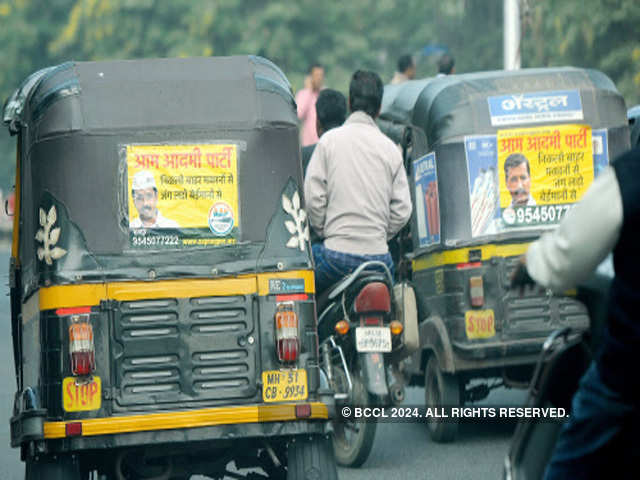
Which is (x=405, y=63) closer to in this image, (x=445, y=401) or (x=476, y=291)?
(x=476, y=291)

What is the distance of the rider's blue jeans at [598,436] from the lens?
3.81 m

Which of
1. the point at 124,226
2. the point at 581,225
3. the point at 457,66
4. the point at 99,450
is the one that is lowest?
the point at 99,450

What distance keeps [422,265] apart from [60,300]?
387cm

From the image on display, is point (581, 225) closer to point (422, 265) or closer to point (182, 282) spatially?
point (182, 282)

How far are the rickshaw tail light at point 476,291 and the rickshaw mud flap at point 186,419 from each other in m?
2.74

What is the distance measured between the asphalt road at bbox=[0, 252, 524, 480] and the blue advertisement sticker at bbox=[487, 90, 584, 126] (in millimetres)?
2083

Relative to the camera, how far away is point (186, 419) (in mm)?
6508

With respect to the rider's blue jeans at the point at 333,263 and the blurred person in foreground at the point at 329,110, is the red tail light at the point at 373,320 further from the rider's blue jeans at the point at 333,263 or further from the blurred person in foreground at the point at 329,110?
the blurred person in foreground at the point at 329,110

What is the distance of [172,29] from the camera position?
108 feet

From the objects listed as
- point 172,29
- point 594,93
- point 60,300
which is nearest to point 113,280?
point 60,300

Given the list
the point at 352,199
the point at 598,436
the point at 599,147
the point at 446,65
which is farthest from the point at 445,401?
the point at 446,65

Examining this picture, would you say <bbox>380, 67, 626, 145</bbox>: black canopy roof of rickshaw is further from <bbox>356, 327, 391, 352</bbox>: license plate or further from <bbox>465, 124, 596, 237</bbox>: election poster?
<bbox>356, 327, 391, 352</bbox>: license plate

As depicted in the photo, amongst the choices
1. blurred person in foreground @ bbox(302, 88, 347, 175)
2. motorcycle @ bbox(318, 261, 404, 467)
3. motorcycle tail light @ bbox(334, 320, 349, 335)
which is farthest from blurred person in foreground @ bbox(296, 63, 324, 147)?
motorcycle tail light @ bbox(334, 320, 349, 335)

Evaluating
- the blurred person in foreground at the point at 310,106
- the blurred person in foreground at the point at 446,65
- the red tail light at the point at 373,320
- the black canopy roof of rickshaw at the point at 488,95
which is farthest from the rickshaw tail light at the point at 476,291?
the blurred person in foreground at the point at 310,106
